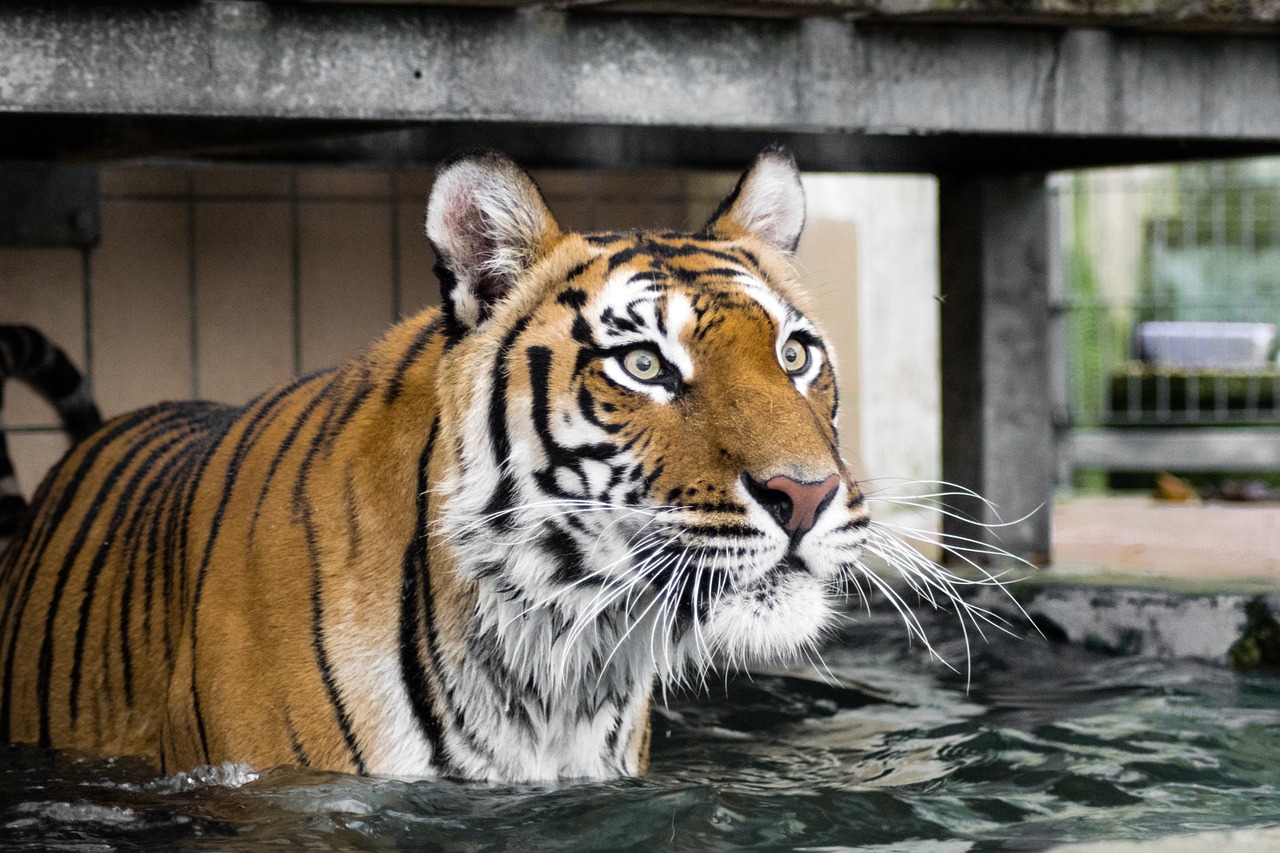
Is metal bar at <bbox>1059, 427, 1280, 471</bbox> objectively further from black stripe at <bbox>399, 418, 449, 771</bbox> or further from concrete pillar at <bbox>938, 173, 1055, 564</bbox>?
black stripe at <bbox>399, 418, 449, 771</bbox>

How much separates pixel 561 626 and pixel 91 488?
140cm

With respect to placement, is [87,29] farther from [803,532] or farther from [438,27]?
[803,532]

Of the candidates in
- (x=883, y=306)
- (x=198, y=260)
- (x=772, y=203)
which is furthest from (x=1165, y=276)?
(x=772, y=203)

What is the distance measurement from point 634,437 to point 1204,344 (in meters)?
7.82

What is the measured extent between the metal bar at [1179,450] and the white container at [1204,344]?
1.08 meters

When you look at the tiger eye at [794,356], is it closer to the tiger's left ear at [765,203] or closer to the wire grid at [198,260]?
the tiger's left ear at [765,203]

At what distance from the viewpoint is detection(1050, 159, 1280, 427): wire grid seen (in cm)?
912

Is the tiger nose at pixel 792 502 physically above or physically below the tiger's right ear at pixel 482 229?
below

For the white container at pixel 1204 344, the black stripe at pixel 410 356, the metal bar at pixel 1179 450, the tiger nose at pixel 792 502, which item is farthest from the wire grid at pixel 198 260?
the white container at pixel 1204 344

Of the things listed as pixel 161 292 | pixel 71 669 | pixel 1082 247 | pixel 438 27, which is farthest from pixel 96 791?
pixel 1082 247

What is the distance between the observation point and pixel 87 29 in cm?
282

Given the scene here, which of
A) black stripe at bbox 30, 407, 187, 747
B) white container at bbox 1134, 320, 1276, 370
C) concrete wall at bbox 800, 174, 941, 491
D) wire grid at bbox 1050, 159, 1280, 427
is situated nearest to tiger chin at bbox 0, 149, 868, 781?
black stripe at bbox 30, 407, 187, 747

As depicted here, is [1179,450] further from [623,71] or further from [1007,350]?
[623,71]

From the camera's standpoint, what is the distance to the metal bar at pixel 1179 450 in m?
8.27
